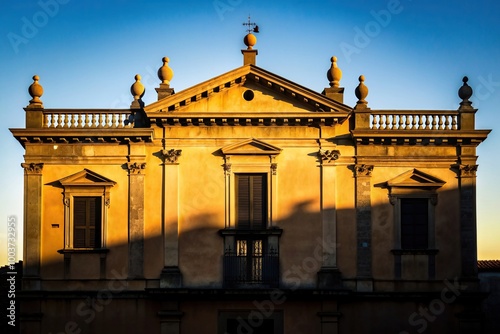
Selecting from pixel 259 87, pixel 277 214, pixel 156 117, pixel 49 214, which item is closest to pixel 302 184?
pixel 277 214

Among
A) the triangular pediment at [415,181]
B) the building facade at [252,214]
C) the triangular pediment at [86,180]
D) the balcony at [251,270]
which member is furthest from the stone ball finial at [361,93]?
the triangular pediment at [86,180]

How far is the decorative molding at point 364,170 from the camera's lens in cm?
2572

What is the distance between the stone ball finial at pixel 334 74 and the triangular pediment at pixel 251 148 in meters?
2.84

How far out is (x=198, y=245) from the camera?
83.8 ft

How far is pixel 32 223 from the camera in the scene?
1013 inches

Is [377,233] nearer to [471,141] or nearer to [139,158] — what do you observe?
[471,141]

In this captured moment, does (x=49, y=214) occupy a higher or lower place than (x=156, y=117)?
lower

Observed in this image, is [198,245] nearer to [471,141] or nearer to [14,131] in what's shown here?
[14,131]

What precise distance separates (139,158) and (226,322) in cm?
569

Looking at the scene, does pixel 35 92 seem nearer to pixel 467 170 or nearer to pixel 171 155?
pixel 171 155

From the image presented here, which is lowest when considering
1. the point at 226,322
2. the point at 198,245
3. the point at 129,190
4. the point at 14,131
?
the point at 226,322

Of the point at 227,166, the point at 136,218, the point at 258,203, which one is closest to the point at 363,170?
the point at 258,203

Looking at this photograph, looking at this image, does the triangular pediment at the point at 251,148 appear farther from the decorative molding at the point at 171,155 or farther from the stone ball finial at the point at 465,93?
the stone ball finial at the point at 465,93

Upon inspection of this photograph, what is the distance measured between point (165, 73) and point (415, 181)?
28.0ft
